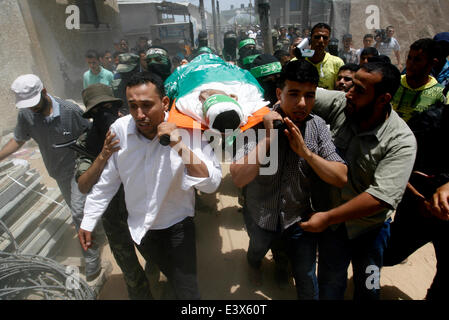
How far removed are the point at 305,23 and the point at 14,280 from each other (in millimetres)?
12924

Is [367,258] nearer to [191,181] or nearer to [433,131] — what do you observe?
[433,131]

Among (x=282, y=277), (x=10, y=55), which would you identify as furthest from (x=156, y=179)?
(x=10, y=55)

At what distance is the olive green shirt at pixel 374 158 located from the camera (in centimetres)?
146

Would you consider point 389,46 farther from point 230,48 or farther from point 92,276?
point 92,276

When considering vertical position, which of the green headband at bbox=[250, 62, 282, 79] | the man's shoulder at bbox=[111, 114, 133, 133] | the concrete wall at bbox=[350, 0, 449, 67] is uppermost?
the concrete wall at bbox=[350, 0, 449, 67]

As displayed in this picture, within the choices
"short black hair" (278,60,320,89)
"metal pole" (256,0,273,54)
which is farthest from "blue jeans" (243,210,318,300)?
"metal pole" (256,0,273,54)

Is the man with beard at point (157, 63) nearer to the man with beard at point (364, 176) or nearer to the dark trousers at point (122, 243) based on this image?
the dark trousers at point (122, 243)

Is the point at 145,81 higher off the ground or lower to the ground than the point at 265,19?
lower

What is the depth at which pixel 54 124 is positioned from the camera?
2.66 metres

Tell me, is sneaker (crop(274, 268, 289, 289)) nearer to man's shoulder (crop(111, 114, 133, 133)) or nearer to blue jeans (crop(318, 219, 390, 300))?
blue jeans (crop(318, 219, 390, 300))

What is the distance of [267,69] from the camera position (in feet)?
9.60

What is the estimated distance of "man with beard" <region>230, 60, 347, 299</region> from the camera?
4.95 feet

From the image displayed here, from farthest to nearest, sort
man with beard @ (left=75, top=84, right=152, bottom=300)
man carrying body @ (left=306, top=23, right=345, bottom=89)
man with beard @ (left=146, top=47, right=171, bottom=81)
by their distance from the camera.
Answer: man with beard @ (left=146, top=47, right=171, bottom=81) → man carrying body @ (left=306, top=23, right=345, bottom=89) → man with beard @ (left=75, top=84, right=152, bottom=300)

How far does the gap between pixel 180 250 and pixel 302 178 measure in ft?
3.26
